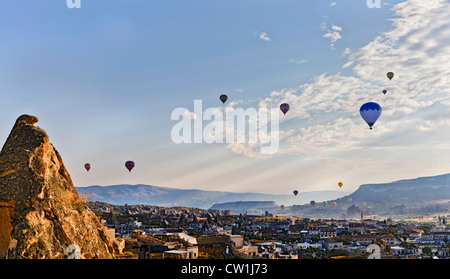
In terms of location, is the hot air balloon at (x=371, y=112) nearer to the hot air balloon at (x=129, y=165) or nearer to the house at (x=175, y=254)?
the house at (x=175, y=254)

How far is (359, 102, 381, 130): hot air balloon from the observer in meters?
46.6

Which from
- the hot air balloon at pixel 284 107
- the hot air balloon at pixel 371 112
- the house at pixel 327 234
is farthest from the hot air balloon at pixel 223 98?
the house at pixel 327 234

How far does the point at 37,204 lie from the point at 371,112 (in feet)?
129

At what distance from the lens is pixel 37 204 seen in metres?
16.3

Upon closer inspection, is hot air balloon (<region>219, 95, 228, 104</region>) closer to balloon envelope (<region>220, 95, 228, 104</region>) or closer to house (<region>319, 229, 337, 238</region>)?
balloon envelope (<region>220, 95, 228, 104</region>)

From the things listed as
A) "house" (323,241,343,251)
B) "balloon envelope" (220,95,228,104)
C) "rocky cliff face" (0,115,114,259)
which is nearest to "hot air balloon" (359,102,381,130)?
"balloon envelope" (220,95,228,104)

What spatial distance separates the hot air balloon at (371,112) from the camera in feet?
153

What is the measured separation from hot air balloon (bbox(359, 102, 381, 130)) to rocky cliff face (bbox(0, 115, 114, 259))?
35650 millimetres

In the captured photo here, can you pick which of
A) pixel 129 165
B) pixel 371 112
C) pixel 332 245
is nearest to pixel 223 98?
pixel 129 165
